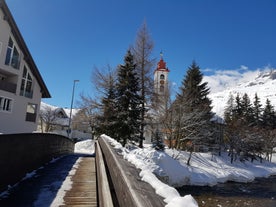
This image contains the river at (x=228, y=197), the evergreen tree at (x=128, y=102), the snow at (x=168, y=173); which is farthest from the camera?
the evergreen tree at (x=128, y=102)

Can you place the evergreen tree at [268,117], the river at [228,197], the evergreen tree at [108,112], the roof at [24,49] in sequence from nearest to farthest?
the river at [228,197]
the roof at [24,49]
the evergreen tree at [108,112]
the evergreen tree at [268,117]

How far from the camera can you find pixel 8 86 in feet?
64.2

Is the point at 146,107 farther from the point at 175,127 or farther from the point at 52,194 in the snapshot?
the point at 52,194

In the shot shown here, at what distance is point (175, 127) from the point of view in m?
23.1

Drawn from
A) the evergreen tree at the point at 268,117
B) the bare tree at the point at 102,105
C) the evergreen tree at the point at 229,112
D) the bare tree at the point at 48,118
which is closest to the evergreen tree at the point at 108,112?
the bare tree at the point at 102,105

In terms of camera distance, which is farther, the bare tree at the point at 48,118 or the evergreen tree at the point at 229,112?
the bare tree at the point at 48,118

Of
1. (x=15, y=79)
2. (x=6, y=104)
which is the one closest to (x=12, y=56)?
(x=15, y=79)

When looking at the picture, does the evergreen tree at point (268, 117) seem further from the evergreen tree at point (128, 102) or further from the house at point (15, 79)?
the house at point (15, 79)

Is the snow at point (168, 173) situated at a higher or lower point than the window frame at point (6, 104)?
lower

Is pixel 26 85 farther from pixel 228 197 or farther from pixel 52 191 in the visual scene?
pixel 228 197

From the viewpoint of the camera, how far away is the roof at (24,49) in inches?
739

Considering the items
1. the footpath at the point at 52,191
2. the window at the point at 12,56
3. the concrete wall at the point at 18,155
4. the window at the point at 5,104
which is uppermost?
the window at the point at 12,56

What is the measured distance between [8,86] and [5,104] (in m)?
1.59

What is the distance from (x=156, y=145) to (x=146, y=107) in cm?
368
